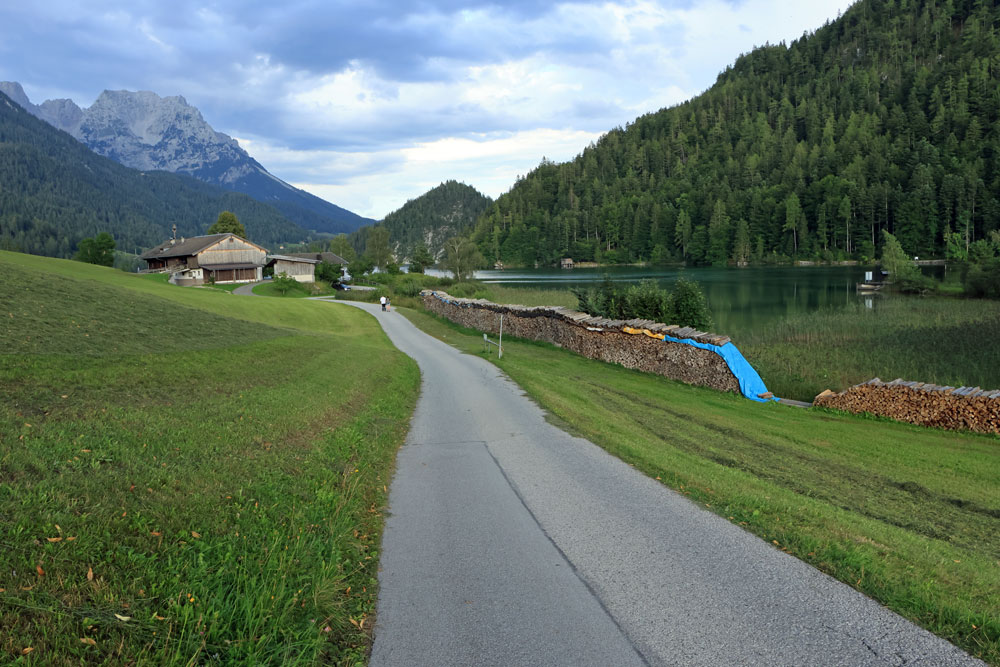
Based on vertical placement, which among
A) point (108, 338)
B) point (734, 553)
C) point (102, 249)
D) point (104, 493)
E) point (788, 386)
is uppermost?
point (102, 249)

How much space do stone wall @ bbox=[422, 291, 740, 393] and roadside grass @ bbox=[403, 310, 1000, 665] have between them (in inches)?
55.0

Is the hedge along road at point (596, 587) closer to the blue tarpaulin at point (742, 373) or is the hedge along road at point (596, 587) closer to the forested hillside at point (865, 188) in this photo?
the blue tarpaulin at point (742, 373)

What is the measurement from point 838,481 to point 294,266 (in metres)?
95.3

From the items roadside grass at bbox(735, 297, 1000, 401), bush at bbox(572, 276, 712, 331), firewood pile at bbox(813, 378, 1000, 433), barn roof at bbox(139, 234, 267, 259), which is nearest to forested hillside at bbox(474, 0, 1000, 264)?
roadside grass at bbox(735, 297, 1000, 401)

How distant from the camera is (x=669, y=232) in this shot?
18862cm

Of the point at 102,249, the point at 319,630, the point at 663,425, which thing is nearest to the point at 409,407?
the point at 663,425

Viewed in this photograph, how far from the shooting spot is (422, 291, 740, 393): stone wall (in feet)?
75.7

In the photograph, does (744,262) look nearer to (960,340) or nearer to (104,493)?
(960,340)

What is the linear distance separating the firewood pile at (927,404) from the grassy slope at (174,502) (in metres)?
14.9

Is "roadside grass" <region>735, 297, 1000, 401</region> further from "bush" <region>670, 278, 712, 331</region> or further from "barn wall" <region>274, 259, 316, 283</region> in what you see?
"barn wall" <region>274, 259, 316, 283</region>

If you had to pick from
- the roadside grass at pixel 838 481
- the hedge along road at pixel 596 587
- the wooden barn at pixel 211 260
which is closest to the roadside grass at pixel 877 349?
the roadside grass at pixel 838 481

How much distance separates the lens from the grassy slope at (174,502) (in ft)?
14.0

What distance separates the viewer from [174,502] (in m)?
6.38

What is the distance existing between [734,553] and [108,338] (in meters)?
14.3
